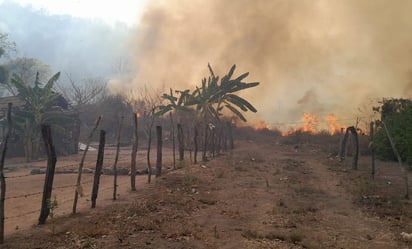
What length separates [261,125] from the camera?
139 feet

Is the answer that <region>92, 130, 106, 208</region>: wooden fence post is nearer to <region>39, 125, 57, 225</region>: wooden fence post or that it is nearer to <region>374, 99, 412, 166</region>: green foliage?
<region>39, 125, 57, 225</region>: wooden fence post

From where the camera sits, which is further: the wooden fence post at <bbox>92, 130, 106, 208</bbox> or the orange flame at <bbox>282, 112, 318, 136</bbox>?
the orange flame at <bbox>282, 112, 318, 136</bbox>

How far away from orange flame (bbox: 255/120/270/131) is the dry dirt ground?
2632cm

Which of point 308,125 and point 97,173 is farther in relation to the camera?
point 308,125

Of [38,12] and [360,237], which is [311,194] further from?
[38,12]

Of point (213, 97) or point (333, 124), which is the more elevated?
point (213, 97)

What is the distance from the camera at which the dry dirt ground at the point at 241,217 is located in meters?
7.26

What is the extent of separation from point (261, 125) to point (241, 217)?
3345cm

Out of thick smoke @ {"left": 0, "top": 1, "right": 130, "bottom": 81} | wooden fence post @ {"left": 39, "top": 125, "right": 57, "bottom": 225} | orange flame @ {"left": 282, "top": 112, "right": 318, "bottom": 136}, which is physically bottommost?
wooden fence post @ {"left": 39, "top": 125, "right": 57, "bottom": 225}

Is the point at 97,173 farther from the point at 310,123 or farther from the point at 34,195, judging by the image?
the point at 310,123

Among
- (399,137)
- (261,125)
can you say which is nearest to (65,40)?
(261,125)

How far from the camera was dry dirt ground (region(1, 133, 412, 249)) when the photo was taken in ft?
23.8

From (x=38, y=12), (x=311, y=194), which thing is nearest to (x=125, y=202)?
(x=311, y=194)

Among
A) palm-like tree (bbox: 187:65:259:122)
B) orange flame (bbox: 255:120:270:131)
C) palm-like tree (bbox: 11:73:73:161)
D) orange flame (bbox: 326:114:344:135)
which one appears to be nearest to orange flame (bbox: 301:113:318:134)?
orange flame (bbox: 326:114:344:135)
